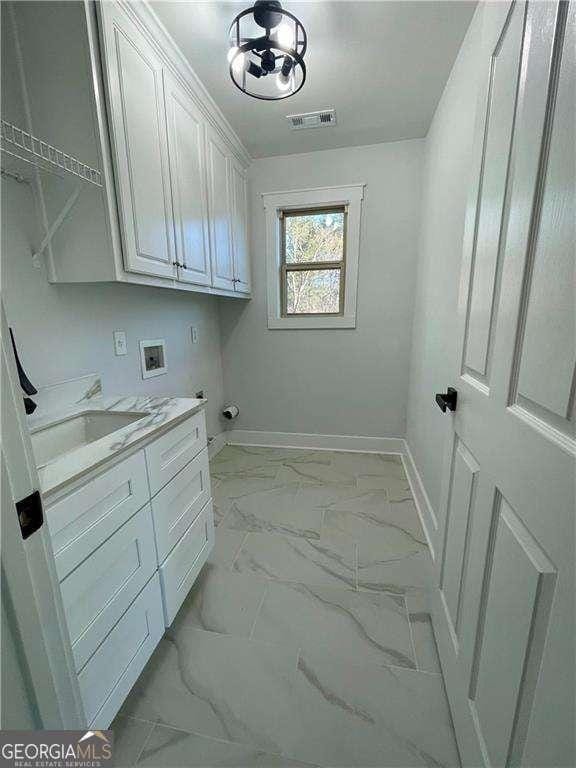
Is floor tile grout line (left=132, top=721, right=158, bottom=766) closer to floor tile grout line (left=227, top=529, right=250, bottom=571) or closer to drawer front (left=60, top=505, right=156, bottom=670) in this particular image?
drawer front (left=60, top=505, right=156, bottom=670)

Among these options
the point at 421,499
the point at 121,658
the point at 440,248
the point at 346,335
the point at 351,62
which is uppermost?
the point at 351,62

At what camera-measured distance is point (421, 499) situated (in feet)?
6.62

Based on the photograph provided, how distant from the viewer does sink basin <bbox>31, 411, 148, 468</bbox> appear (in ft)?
3.82

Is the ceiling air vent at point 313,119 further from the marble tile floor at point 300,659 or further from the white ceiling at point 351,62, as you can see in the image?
the marble tile floor at point 300,659

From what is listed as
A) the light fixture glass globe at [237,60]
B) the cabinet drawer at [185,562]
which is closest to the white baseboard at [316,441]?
the cabinet drawer at [185,562]

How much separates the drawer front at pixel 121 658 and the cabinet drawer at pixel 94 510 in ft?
1.02

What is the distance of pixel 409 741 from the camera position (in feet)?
3.07

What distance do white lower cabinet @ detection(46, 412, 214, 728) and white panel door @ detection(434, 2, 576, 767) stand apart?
1.01m

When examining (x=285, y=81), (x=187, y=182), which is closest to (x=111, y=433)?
(x=187, y=182)

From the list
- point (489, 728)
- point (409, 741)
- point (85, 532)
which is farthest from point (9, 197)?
point (409, 741)

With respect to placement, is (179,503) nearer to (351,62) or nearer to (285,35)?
(285,35)

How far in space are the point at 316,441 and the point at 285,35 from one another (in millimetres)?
2673

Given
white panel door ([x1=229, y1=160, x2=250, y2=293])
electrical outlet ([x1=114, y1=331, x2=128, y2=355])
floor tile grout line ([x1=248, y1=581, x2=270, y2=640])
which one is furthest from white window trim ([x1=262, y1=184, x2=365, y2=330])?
floor tile grout line ([x1=248, y1=581, x2=270, y2=640])

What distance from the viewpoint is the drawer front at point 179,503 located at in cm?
113
